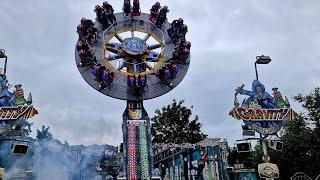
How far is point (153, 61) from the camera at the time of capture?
29.7 m

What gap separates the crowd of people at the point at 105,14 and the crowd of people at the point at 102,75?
4.08 meters

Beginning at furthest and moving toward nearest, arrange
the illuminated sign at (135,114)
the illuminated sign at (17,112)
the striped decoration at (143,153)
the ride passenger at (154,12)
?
the ride passenger at (154,12) → the illuminated sign at (135,114) → the striped decoration at (143,153) → the illuminated sign at (17,112)

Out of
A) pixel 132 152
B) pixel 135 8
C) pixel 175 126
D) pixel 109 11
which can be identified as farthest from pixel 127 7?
pixel 175 126

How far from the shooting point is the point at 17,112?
21.8 meters

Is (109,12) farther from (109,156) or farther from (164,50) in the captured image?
(109,156)

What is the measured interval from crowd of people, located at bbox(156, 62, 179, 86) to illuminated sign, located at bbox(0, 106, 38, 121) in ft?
31.3

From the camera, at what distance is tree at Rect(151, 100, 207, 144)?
49.8m

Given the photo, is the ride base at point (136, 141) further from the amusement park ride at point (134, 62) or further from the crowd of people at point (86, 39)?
the crowd of people at point (86, 39)

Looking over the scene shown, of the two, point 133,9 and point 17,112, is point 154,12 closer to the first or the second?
point 133,9

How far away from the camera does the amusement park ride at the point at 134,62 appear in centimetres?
2647

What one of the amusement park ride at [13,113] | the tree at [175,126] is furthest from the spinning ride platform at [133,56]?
the tree at [175,126]

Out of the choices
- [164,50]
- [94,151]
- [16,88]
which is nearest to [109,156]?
[94,151]

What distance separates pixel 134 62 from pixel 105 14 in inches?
165

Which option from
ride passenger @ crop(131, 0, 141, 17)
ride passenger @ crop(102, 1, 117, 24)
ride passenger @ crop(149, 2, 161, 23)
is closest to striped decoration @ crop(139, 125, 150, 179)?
ride passenger @ crop(102, 1, 117, 24)
